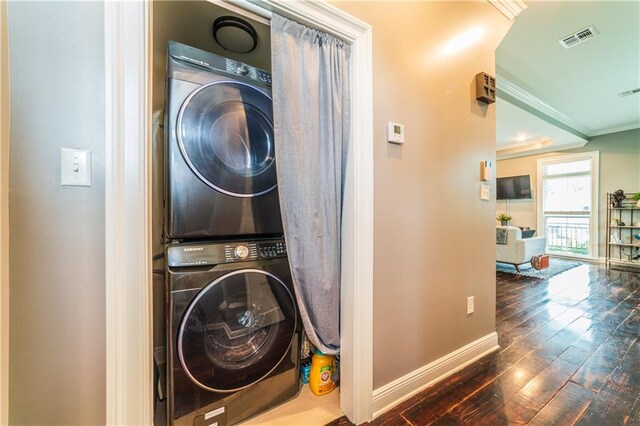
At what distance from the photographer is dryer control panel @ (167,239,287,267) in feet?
3.37

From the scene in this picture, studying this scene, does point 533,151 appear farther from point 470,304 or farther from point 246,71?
point 246,71

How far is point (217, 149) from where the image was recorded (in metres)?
1.13

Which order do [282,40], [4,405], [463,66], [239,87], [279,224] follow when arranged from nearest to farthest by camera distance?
[4,405] → [282,40] → [239,87] → [279,224] → [463,66]

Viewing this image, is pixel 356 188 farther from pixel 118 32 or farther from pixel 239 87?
pixel 118 32

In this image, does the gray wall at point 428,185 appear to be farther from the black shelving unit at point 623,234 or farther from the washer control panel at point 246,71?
the black shelving unit at point 623,234

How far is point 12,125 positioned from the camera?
2.35ft

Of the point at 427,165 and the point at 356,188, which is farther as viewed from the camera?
the point at 427,165

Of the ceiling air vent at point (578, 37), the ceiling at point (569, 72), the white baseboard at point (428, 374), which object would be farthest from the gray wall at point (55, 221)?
the ceiling air vent at point (578, 37)

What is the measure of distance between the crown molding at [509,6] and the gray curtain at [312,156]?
148cm

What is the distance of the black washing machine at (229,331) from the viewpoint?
1.01 m

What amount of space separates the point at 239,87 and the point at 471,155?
5.04 ft

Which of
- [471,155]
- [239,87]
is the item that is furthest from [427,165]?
[239,87]

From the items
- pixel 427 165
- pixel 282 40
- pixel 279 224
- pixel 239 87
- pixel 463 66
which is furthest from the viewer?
pixel 463 66

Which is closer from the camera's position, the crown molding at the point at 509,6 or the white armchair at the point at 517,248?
the crown molding at the point at 509,6
